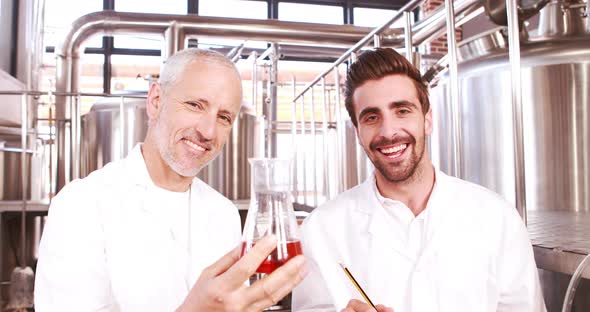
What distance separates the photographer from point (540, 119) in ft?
6.57

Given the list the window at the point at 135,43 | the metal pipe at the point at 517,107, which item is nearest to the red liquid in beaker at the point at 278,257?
the metal pipe at the point at 517,107

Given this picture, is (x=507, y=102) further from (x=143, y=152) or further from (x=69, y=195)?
(x=69, y=195)

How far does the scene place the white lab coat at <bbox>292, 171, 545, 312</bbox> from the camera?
1.17 m

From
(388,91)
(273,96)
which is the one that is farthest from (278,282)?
(273,96)

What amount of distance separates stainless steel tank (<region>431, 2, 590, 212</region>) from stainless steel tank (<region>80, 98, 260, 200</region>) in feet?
7.13

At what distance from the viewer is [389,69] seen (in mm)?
1337

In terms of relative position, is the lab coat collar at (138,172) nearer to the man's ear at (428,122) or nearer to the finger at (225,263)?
the finger at (225,263)

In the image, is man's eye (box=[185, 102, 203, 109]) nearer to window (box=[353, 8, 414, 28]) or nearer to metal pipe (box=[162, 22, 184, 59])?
metal pipe (box=[162, 22, 184, 59])

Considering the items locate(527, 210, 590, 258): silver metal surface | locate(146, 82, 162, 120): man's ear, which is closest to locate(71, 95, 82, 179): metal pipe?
locate(146, 82, 162, 120): man's ear

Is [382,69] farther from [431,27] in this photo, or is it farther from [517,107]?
[431,27]

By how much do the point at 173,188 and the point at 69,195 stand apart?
259 mm

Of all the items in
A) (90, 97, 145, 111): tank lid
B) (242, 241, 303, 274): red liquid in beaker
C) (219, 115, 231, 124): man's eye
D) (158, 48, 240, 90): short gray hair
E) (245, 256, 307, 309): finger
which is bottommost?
(245, 256, 307, 309): finger

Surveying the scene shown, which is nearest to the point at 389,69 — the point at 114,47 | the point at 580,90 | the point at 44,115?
the point at 580,90

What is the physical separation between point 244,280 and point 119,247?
0.59 meters
